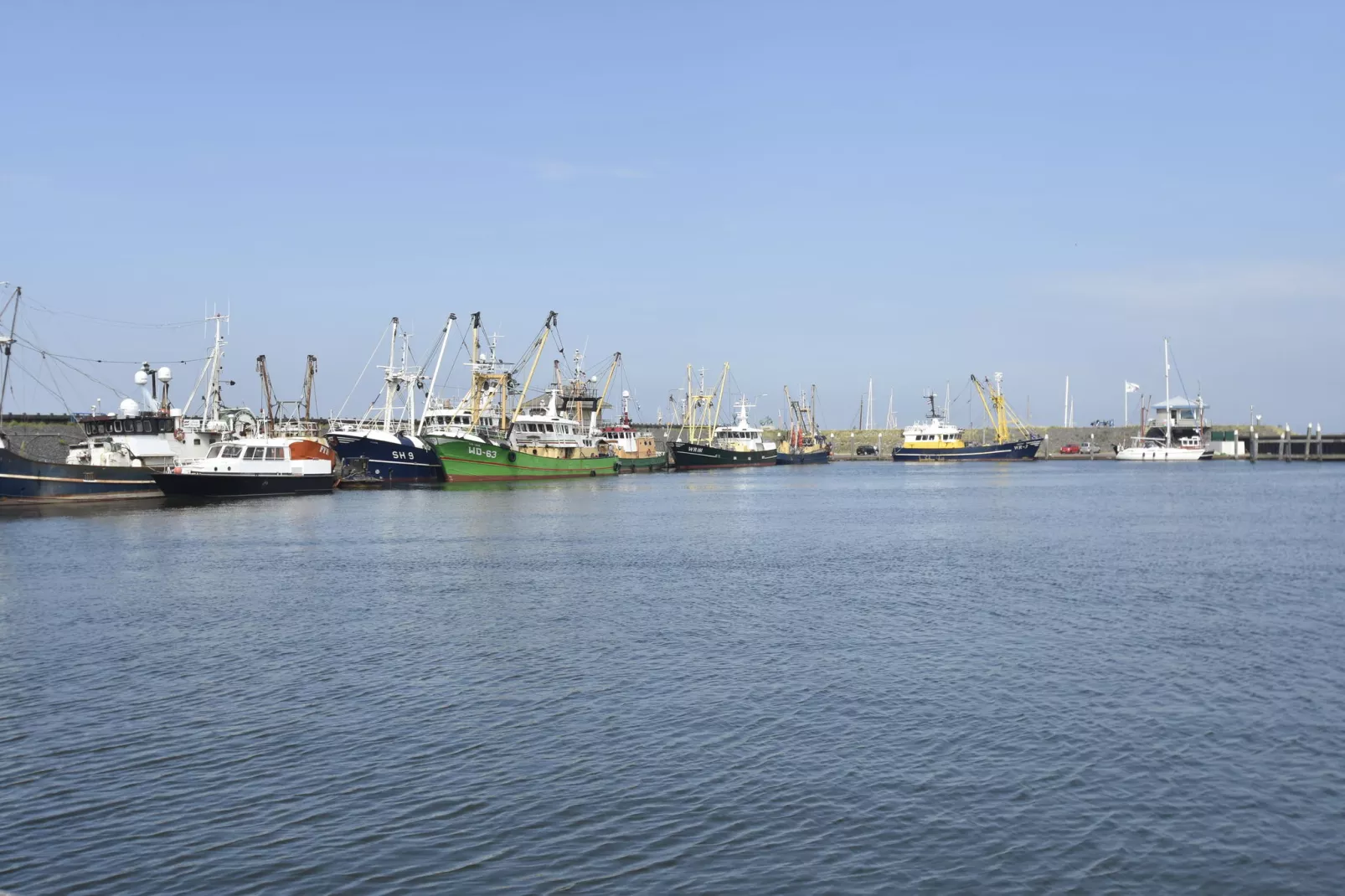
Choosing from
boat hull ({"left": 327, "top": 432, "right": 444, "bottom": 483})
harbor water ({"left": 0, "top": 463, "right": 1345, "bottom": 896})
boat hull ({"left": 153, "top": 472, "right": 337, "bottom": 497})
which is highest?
boat hull ({"left": 327, "top": 432, "right": 444, "bottom": 483})

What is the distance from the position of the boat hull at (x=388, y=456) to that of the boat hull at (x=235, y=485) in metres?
15.4

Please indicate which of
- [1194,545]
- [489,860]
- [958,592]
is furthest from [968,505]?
[489,860]

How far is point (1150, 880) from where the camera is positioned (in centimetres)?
1445

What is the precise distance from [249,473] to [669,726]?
7425 cm

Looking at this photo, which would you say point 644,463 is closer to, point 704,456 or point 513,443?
point 704,456

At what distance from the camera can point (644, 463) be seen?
16812cm

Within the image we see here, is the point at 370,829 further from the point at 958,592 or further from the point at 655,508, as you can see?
the point at 655,508

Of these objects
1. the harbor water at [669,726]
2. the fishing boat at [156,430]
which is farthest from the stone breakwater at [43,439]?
the harbor water at [669,726]

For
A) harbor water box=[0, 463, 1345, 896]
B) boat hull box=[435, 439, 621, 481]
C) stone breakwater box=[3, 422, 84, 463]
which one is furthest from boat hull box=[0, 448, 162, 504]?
boat hull box=[435, 439, 621, 481]

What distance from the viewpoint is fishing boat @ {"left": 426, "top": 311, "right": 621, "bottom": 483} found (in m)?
113

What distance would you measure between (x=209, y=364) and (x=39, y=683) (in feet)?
266

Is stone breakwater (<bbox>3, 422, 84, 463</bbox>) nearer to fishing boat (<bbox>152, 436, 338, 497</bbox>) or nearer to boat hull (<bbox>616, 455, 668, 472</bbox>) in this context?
fishing boat (<bbox>152, 436, 338, 497</bbox>)

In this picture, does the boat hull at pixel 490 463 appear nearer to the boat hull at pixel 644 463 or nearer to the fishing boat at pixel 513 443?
the fishing boat at pixel 513 443

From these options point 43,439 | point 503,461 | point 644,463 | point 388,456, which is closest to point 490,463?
point 503,461
